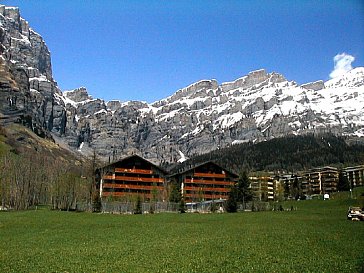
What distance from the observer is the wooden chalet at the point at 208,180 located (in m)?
117

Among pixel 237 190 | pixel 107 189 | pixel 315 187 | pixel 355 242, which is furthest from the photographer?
pixel 315 187

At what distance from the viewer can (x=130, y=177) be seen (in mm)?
114312

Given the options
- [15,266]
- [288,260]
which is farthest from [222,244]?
[15,266]

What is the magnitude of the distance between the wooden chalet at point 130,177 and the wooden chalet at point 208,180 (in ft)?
20.4

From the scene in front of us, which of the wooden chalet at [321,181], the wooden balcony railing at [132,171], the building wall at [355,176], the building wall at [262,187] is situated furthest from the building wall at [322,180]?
the wooden balcony railing at [132,171]

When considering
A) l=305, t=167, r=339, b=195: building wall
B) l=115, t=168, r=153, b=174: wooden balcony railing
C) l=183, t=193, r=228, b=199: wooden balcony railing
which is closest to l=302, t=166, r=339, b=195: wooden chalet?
l=305, t=167, r=339, b=195: building wall

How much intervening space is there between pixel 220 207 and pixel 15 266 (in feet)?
219

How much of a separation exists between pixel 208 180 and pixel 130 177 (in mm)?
22759

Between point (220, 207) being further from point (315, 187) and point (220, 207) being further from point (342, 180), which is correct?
point (315, 187)

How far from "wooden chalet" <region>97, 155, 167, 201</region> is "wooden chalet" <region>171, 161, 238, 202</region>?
6.21m

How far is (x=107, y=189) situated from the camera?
4365 inches

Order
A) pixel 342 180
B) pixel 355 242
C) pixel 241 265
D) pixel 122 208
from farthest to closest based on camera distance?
pixel 342 180 → pixel 122 208 → pixel 355 242 → pixel 241 265

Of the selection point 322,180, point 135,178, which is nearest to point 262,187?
point 135,178

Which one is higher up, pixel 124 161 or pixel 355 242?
pixel 124 161
